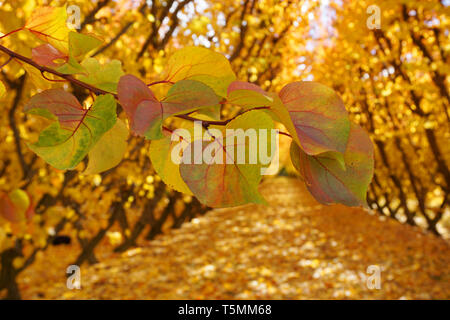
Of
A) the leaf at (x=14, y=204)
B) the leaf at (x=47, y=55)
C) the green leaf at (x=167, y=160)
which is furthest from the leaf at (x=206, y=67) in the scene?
the leaf at (x=14, y=204)

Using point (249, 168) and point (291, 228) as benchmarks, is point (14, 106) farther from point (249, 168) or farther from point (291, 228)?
point (291, 228)

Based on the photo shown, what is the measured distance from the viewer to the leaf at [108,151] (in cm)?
58

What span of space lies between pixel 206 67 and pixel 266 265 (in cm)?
733

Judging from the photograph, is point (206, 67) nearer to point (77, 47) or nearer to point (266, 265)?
point (77, 47)

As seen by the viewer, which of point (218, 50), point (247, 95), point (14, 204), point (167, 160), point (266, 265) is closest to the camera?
point (247, 95)

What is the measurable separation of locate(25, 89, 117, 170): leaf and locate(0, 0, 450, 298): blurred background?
0.13m

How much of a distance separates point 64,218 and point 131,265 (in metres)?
2.79

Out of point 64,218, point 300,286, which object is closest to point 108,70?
point 64,218

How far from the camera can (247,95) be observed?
1.43 feet

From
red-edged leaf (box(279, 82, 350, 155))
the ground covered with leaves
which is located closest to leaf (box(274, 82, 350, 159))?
red-edged leaf (box(279, 82, 350, 155))

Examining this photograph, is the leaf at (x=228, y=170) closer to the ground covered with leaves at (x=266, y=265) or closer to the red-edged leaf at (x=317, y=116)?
the red-edged leaf at (x=317, y=116)

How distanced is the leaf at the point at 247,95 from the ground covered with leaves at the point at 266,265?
567cm

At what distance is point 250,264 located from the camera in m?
7.55

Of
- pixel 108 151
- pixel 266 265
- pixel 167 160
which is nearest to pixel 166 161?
pixel 167 160
